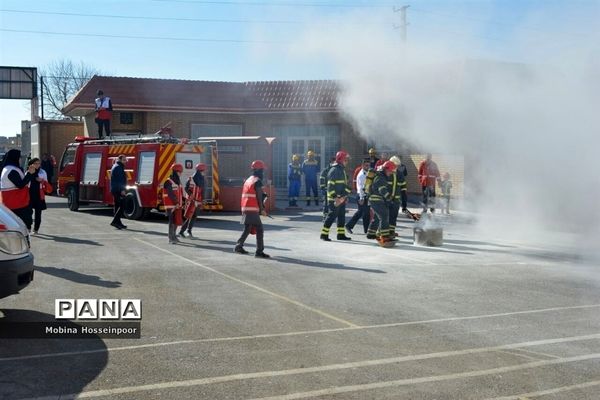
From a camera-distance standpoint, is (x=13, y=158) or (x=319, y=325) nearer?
(x=319, y=325)

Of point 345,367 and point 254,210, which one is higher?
point 254,210

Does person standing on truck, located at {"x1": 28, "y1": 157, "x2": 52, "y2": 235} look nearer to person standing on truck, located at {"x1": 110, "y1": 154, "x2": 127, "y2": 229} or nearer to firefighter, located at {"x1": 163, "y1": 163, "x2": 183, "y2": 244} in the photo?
person standing on truck, located at {"x1": 110, "y1": 154, "x2": 127, "y2": 229}

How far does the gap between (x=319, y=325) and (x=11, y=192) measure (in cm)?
730

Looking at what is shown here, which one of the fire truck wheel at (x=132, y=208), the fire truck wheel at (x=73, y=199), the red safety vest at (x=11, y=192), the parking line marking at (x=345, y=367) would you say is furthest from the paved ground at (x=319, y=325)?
the fire truck wheel at (x=73, y=199)

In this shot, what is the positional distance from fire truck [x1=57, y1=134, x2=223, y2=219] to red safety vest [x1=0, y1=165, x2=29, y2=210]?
5.40 metres

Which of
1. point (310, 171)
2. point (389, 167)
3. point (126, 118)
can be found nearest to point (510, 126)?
point (389, 167)

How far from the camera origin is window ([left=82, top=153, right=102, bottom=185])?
1906cm

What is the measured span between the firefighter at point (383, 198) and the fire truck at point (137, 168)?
6541 millimetres

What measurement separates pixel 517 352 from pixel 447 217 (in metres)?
13.3

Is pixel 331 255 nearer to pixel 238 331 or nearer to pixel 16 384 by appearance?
pixel 238 331

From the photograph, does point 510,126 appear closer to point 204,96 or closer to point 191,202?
point 191,202

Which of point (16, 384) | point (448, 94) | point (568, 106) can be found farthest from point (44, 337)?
point (448, 94)

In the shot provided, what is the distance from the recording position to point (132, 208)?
17.3 metres

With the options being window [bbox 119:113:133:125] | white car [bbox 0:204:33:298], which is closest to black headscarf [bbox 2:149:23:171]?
white car [bbox 0:204:33:298]
